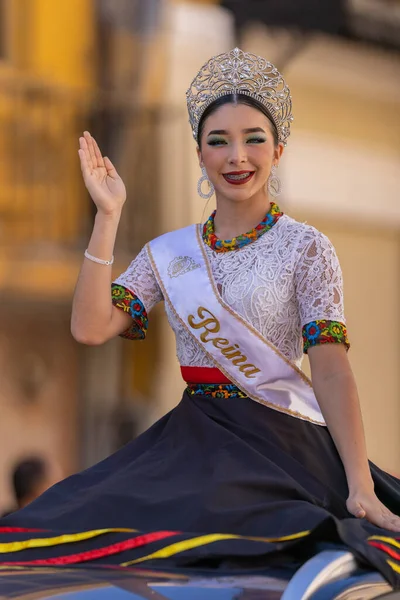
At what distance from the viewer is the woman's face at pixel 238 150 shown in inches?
133

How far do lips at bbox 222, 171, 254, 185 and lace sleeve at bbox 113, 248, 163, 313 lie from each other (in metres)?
0.33

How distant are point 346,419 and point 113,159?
6.96 metres

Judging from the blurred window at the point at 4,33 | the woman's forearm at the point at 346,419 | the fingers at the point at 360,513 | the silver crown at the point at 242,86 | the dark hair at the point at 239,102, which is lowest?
the fingers at the point at 360,513

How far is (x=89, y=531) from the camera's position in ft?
9.45

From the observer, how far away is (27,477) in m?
8.05

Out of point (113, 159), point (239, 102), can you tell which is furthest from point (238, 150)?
point (113, 159)

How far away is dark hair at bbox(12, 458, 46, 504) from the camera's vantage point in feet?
24.7

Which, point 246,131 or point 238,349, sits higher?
point 246,131

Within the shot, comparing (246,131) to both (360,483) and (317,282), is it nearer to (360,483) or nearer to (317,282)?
(317,282)

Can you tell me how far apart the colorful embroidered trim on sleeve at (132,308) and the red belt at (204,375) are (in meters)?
0.21

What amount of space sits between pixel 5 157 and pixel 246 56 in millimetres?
6087

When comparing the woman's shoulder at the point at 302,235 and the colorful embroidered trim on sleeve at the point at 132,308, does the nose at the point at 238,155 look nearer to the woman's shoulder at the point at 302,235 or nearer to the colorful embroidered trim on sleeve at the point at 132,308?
the woman's shoulder at the point at 302,235

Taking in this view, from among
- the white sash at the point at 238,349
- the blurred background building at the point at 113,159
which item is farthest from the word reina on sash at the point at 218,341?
the blurred background building at the point at 113,159

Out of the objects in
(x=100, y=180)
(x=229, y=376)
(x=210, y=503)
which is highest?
(x=100, y=180)
